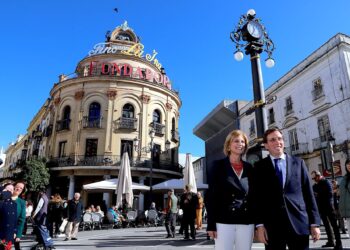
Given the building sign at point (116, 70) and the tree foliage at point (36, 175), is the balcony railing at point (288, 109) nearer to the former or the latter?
the building sign at point (116, 70)

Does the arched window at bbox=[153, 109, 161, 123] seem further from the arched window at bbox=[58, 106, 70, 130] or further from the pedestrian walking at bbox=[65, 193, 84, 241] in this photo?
the pedestrian walking at bbox=[65, 193, 84, 241]

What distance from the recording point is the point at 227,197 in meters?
2.92

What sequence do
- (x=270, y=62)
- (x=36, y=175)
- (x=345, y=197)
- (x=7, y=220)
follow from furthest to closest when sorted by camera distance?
1. (x=36, y=175)
2. (x=270, y=62)
3. (x=345, y=197)
4. (x=7, y=220)

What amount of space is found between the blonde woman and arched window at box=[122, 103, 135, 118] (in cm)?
2591

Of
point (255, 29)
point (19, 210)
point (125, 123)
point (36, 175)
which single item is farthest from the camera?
point (125, 123)

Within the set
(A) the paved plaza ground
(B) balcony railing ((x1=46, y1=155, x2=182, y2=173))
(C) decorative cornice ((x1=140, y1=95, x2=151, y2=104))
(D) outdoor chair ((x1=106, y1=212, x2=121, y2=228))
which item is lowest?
(A) the paved plaza ground

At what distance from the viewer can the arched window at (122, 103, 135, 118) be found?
28.5 m

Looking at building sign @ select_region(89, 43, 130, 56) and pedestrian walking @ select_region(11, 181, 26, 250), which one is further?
building sign @ select_region(89, 43, 130, 56)

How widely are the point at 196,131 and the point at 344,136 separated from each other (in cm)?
2105

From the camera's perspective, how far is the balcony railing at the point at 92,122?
1079 inches

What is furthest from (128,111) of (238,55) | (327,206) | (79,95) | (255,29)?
(327,206)

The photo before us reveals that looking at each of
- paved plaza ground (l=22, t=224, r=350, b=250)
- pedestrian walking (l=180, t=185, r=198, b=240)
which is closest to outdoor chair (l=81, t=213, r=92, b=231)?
paved plaza ground (l=22, t=224, r=350, b=250)

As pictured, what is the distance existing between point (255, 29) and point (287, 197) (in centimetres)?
588

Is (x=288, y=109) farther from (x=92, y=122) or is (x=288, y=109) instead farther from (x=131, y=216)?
(x=92, y=122)
